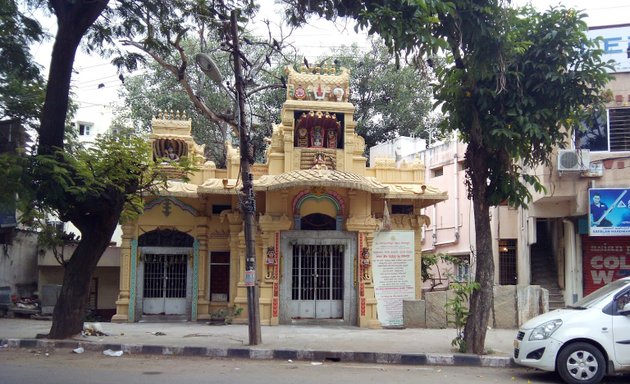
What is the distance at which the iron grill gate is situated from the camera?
60.5 feet

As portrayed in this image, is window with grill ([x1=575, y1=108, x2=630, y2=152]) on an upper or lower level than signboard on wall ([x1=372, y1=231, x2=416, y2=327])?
upper

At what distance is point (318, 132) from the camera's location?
708 inches

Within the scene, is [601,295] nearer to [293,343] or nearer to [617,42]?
[293,343]

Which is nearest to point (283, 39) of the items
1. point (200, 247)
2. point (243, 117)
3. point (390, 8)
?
point (243, 117)

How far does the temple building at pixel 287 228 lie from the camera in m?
17.5

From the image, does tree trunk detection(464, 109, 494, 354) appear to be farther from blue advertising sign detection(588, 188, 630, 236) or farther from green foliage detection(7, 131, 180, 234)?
blue advertising sign detection(588, 188, 630, 236)

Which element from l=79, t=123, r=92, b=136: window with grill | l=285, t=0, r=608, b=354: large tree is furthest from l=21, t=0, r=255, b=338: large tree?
l=79, t=123, r=92, b=136: window with grill

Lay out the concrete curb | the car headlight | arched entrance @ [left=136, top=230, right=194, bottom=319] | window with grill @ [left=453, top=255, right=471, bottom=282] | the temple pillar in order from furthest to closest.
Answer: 1. window with grill @ [left=453, top=255, right=471, bottom=282]
2. arched entrance @ [left=136, top=230, right=194, bottom=319]
3. the temple pillar
4. the concrete curb
5. the car headlight

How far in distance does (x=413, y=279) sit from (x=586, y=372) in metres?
9.22

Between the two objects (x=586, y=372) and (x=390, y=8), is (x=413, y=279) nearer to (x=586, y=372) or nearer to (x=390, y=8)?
(x=586, y=372)

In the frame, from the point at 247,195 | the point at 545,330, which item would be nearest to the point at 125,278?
the point at 247,195

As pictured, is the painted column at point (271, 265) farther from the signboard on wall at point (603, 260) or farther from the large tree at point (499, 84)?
the signboard on wall at point (603, 260)

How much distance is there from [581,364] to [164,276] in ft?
41.2

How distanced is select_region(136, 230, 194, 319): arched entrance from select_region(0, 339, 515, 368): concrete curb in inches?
219
